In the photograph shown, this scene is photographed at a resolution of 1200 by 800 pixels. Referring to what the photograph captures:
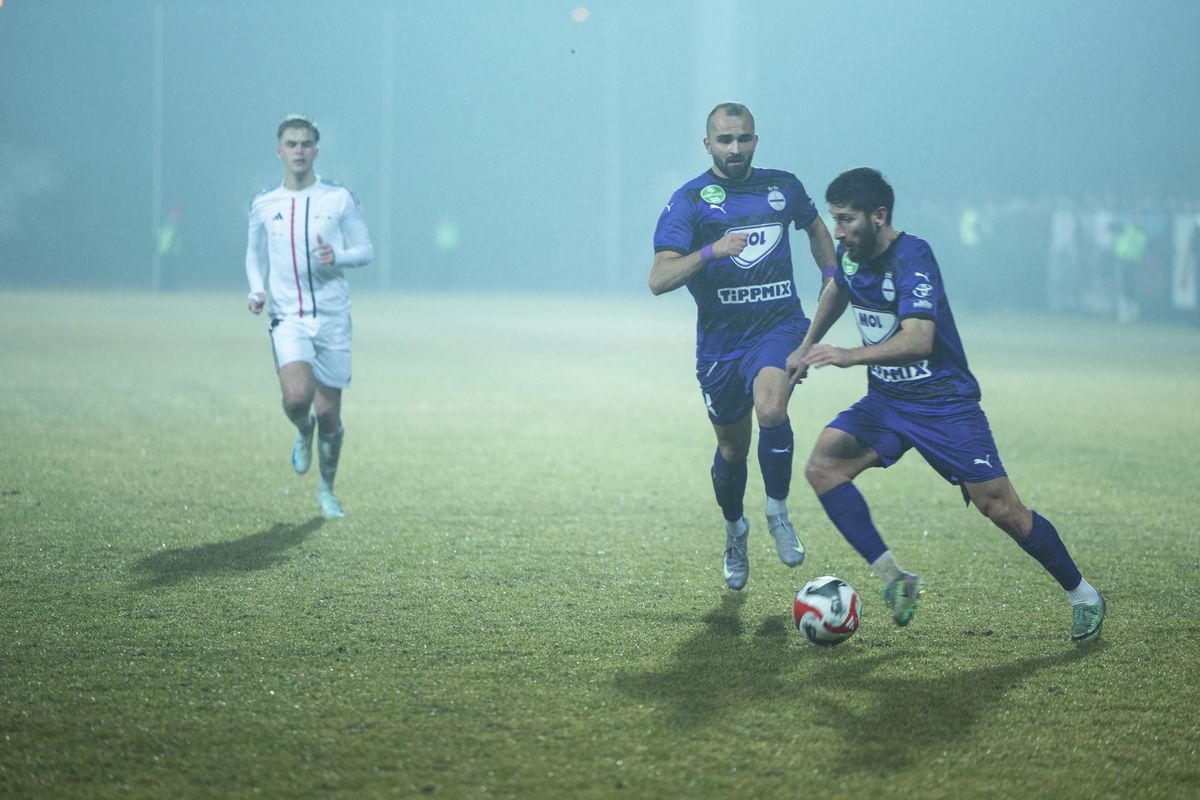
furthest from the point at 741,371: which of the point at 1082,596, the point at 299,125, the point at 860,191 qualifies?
the point at 299,125

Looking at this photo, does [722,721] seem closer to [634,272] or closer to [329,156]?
[634,272]

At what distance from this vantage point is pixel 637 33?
139ft

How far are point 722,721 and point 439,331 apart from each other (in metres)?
18.8

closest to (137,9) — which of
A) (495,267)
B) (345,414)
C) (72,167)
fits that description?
(72,167)

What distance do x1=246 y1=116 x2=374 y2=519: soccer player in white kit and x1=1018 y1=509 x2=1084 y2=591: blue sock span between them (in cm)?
370

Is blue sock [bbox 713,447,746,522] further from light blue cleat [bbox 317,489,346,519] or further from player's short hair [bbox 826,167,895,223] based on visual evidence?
light blue cleat [bbox 317,489,346,519]

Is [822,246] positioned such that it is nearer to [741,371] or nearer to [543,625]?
[741,371]

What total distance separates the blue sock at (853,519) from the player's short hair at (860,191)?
0.94 meters

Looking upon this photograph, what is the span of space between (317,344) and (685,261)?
2668 mm

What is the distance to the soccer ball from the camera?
4.48 m

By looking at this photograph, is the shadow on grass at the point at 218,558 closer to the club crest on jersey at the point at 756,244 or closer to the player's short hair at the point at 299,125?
the player's short hair at the point at 299,125

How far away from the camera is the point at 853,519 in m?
4.62

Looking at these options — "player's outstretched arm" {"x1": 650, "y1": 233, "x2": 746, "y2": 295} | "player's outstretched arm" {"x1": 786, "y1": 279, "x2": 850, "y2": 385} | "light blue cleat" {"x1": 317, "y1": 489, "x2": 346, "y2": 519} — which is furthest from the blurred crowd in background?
"player's outstretched arm" {"x1": 786, "y1": 279, "x2": 850, "y2": 385}

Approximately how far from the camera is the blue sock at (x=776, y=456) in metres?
5.29
